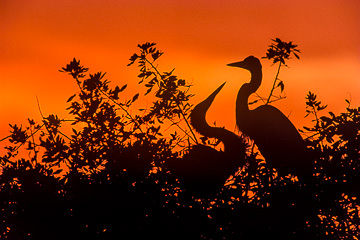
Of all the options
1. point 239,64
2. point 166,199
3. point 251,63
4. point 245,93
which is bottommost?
point 166,199

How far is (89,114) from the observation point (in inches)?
305

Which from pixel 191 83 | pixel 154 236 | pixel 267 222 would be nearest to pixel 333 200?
pixel 267 222

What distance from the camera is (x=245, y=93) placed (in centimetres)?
998

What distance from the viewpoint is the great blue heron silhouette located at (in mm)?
6931

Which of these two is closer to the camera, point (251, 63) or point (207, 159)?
point (207, 159)

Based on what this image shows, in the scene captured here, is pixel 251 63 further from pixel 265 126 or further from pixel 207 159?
pixel 207 159

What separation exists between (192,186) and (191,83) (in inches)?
88.9

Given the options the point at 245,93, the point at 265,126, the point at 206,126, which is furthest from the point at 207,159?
the point at 245,93

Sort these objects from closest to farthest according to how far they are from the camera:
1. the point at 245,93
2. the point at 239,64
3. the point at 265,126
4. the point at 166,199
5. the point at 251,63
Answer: the point at 166,199 → the point at 265,126 → the point at 245,93 → the point at 251,63 → the point at 239,64

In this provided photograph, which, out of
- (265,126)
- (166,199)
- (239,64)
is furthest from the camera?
(239,64)

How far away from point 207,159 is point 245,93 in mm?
2796

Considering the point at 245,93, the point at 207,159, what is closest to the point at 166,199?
the point at 207,159

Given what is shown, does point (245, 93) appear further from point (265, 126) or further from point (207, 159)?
point (207, 159)

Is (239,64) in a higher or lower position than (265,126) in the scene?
higher
